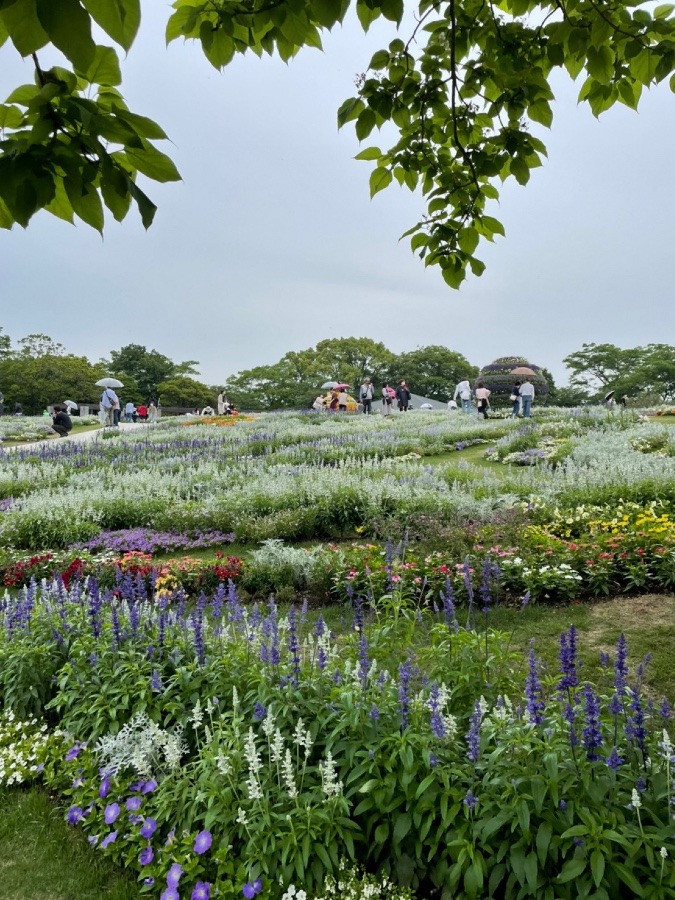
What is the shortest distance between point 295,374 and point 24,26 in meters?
65.0

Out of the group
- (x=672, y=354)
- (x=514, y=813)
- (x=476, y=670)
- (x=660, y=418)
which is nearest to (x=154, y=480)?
(x=476, y=670)

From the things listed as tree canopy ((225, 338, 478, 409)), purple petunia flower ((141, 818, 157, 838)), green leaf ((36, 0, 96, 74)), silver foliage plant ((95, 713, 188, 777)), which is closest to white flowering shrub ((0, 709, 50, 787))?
silver foliage plant ((95, 713, 188, 777))

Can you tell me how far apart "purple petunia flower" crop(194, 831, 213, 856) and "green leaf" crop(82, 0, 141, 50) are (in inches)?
107

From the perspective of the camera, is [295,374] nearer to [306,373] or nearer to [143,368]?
[306,373]

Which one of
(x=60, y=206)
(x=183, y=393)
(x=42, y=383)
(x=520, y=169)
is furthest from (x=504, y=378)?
(x=60, y=206)

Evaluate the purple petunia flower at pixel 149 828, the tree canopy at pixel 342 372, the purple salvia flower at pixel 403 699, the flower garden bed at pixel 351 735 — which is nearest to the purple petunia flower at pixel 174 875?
the flower garden bed at pixel 351 735

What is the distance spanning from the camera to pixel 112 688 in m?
3.36

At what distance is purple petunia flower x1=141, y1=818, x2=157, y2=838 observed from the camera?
264 centimetres

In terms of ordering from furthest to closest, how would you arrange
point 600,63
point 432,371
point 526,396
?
1. point 432,371
2. point 526,396
3. point 600,63

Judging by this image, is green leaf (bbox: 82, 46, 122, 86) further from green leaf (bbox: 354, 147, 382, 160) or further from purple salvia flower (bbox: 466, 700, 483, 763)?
purple salvia flower (bbox: 466, 700, 483, 763)

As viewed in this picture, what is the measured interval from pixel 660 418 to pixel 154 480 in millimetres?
21429

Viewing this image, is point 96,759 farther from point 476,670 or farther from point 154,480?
point 154,480

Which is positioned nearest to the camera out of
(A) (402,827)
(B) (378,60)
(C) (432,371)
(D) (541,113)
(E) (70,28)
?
(E) (70,28)

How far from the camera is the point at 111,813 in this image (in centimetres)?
279
